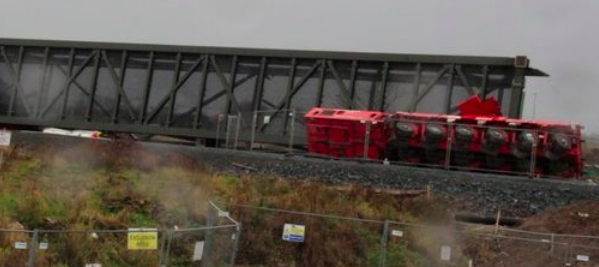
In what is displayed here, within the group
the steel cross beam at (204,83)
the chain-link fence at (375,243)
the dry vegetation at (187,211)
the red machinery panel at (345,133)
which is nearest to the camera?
the dry vegetation at (187,211)

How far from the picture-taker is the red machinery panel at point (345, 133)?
23.0m

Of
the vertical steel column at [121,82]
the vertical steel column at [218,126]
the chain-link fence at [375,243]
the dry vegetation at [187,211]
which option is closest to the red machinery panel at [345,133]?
the dry vegetation at [187,211]

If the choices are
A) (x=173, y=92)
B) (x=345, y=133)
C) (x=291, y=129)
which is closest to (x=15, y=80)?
(x=173, y=92)

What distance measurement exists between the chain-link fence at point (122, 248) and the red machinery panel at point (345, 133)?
359 inches

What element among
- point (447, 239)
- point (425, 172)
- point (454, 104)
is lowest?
point (447, 239)

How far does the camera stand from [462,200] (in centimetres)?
1870

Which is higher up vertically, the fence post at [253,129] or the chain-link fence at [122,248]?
the fence post at [253,129]

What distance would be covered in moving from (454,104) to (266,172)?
347 inches

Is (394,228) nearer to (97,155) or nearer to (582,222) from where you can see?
(582,222)

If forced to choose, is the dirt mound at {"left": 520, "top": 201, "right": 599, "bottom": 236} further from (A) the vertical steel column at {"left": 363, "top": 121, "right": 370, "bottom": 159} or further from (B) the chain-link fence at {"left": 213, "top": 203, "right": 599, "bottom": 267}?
(A) the vertical steel column at {"left": 363, "top": 121, "right": 370, "bottom": 159}

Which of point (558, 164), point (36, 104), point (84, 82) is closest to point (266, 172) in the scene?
point (558, 164)

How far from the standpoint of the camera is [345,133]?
23.8m

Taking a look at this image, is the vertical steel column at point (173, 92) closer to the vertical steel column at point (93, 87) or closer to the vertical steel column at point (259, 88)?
the vertical steel column at point (259, 88)

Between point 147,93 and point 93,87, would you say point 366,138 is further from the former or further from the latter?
point 93,87
